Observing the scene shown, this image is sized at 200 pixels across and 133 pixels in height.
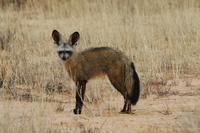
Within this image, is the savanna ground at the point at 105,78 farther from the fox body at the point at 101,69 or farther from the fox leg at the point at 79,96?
the fox body at the point at 101,69

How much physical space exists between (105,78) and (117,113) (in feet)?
7.04

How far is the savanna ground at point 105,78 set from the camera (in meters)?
5.50

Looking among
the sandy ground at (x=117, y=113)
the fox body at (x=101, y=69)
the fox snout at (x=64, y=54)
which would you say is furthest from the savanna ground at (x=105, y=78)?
the fox snout at (x=64, y=54)

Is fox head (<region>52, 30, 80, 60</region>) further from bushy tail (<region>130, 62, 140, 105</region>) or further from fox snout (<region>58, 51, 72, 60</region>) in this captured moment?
bushy tail (<region>130, 62, 140, 105</region>)

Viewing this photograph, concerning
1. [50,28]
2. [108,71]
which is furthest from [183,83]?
[50,28]

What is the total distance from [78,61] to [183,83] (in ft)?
7.62

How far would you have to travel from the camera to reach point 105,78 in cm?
841

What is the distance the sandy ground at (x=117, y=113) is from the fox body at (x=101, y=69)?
220mm

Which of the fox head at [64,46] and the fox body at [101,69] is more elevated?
the fox head at [64,46]

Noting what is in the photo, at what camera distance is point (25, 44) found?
11.2m

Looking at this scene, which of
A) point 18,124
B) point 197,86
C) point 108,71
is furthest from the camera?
point 197,86

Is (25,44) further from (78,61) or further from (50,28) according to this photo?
(78,61)

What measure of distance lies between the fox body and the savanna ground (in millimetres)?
245

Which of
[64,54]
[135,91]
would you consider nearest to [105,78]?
[135,91]
